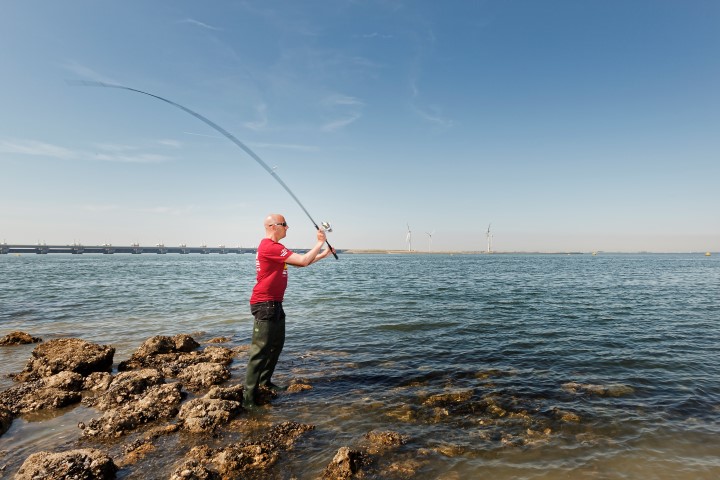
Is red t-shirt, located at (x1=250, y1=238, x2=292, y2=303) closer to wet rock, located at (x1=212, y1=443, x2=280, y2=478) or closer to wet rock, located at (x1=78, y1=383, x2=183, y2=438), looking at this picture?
wet rock, located at (x1=212, y1=443, x2=280, y2=478)

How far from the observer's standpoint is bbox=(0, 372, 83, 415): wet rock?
7.80 m

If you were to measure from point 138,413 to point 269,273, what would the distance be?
150 inches

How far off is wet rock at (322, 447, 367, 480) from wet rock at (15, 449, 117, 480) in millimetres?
3209

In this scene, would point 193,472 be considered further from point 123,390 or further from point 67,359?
point 67,359

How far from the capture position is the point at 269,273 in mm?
7629

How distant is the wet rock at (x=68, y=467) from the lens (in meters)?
4.82

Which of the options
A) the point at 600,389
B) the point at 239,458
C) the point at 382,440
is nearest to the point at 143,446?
the point at 239,458

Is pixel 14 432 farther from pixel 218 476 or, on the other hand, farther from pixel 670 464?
pixel 670 464

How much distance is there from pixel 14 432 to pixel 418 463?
7.64 m

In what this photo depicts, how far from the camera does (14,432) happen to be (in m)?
6.77

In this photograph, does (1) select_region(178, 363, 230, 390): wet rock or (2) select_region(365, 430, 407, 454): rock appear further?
(1) select_region(178, 363, 230, 390): wet rock

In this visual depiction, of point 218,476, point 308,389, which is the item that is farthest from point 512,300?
point 218,476

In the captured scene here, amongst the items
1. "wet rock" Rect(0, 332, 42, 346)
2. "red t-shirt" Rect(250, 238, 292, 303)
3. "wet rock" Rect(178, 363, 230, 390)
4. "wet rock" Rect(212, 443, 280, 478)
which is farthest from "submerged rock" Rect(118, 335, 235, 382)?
"wet rock" Rect(0, 332, 42, 346)

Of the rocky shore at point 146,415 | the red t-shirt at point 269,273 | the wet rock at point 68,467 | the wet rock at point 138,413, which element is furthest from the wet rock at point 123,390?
the red t-shirt at point 269,273
